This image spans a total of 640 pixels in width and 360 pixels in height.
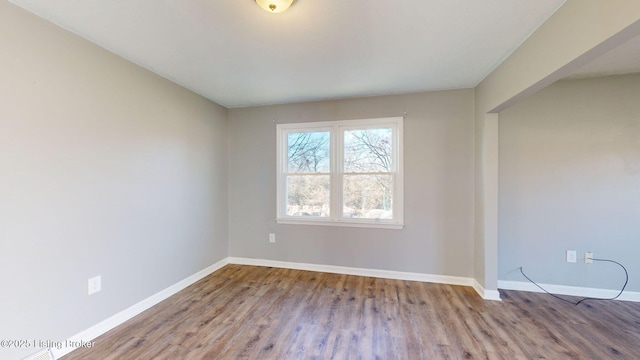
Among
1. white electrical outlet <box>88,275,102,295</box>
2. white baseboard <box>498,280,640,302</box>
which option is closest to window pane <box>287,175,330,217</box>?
white electrical outlet <box>88,275,102,295</box>

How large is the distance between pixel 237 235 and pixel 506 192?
366 cm

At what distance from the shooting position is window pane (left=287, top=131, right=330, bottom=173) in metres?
3.48

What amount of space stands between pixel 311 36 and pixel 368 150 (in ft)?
5.77

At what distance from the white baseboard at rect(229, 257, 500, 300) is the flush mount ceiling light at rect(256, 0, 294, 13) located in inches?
118

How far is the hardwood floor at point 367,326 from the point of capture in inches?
71.7

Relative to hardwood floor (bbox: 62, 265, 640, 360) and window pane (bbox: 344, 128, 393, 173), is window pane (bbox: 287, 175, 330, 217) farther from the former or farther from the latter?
hardwood floor (bbox: 62, 265, 640, 360)

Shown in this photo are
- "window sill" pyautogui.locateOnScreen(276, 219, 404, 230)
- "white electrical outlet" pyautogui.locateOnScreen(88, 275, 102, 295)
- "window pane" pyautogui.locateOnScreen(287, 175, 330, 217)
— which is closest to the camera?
"white electrical outlet" pyautogui.locateOnScreen(88, 275, 102, 295)

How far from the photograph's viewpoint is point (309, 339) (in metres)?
1.97

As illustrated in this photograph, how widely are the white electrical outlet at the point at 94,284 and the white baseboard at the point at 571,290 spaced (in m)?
4.07

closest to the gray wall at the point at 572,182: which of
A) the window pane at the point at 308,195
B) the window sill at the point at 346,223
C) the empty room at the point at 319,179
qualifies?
the empty room at the point at 319,179

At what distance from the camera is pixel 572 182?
8.80 ft

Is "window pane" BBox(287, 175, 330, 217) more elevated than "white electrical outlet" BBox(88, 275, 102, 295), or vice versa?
"window pane" BBox(287, 175, 330, 217)

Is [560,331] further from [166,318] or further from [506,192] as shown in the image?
[166,318]

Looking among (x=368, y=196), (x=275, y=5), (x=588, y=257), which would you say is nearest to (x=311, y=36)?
(x=275, y=5)
